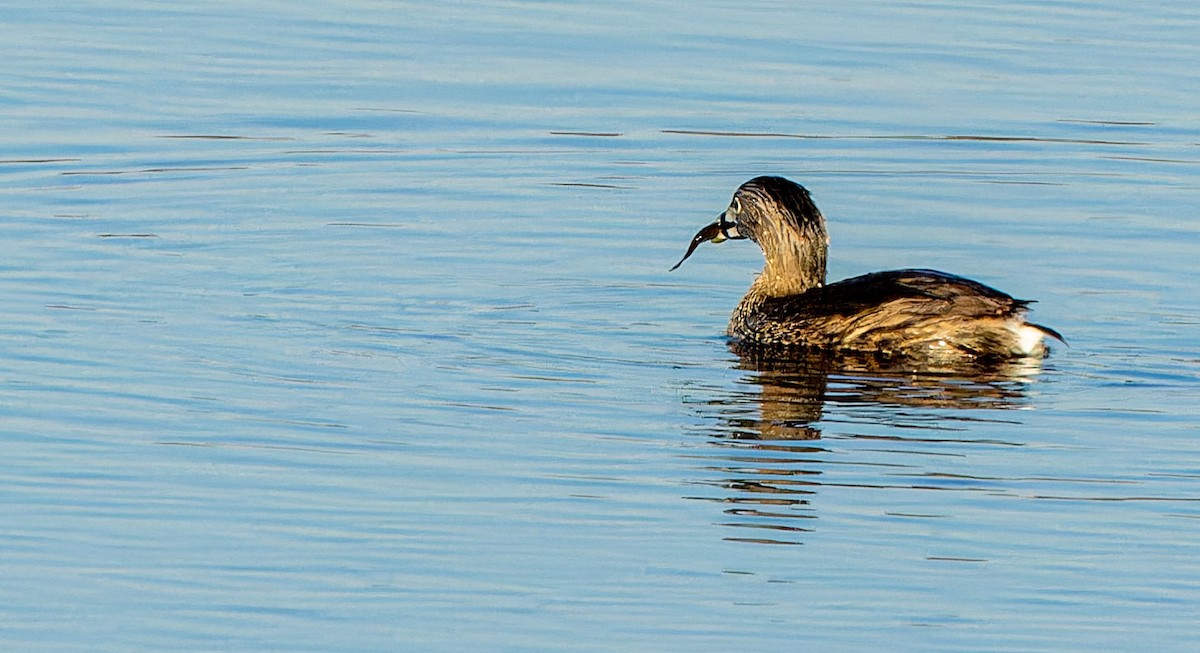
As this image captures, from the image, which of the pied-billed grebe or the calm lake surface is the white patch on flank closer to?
the pied-billed grebe

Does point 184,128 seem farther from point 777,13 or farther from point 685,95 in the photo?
point 777,13

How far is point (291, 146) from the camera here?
648 inches

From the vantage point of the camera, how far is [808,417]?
10.9 metres

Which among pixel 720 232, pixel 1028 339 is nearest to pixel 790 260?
pixel 720 232

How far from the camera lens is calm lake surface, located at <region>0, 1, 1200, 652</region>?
8.27 metres

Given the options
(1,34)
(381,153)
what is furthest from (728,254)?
(1,34)

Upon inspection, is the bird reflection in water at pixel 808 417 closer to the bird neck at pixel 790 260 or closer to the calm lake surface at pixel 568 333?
the calm lake surface at pixel 568 333

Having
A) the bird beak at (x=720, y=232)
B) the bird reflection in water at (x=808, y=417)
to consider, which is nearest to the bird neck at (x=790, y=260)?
the bird beak at (x=720, y=232)

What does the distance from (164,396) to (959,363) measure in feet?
12.1

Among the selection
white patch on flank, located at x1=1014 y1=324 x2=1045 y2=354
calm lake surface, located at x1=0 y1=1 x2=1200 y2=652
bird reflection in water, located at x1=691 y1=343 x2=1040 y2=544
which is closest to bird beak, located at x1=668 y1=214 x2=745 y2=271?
calm lake surface, located at x1=0 y1=1 x2=1200 y2=652

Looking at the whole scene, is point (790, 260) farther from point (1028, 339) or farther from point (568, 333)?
point (1028, 339)

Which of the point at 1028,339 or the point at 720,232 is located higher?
the point at 720,232

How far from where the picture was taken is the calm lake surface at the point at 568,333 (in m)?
8.27

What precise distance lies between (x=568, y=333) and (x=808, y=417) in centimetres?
179
